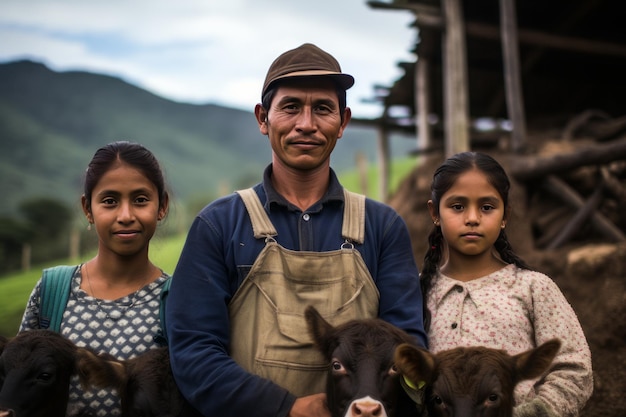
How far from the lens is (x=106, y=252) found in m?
3.50

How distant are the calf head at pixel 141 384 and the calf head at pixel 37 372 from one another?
125 mm

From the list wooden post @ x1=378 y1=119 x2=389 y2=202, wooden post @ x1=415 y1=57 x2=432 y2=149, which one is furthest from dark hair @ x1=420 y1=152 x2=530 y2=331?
wooden post @ x1=378 y1=119 x2=389 y2=202

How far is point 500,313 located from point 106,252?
92.9 inches

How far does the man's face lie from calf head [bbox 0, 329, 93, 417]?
1492 mm

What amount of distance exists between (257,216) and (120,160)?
101 centimetres

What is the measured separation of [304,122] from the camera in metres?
3.14

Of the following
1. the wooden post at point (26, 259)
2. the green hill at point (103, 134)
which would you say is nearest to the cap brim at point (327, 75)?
the wooden post at point (26, 259)

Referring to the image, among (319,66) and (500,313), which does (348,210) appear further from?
(500,313)

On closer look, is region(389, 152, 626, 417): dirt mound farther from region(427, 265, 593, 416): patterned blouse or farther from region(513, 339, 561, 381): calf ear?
region(513, 339, 561, 381): calf ear

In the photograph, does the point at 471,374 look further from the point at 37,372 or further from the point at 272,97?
the point at 37,372

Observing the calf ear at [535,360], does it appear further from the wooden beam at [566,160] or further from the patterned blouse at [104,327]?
the wooden beam at [566,160]

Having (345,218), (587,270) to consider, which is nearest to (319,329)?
(345,218)

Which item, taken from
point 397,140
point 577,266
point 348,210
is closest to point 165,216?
point 348,210

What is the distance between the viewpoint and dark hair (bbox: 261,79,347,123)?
326cm
